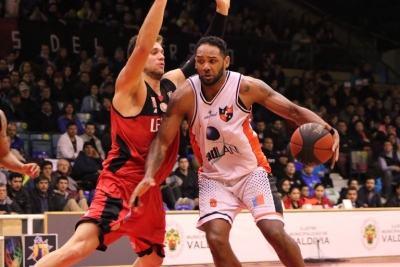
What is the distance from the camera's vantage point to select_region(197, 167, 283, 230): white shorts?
4.98m

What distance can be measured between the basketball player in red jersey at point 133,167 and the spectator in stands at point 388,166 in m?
10.2

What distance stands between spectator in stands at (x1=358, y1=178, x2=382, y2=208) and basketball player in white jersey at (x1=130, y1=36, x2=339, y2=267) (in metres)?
8.41

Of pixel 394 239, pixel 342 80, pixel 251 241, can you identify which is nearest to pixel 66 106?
pixel 251 241

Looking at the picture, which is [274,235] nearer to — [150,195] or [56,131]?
[150,195]

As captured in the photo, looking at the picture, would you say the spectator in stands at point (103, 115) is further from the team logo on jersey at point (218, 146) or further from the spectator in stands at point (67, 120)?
the team logo on jersey at point (218, 146)

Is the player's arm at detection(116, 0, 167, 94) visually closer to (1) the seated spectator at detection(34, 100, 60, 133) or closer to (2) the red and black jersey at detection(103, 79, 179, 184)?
(2) the red and black jersey at detection(103, 79, 179, 184)

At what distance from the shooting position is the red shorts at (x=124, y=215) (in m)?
4.73

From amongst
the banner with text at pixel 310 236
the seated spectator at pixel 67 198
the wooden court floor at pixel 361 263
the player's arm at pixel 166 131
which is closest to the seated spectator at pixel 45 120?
the seated spectator at pixel 67 198

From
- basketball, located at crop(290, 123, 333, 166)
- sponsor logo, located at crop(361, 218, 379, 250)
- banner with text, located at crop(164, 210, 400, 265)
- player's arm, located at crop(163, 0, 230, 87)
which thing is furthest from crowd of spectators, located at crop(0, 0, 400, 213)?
basketball, located at crop(290, 123, 333, 166)

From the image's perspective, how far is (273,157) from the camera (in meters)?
13.6

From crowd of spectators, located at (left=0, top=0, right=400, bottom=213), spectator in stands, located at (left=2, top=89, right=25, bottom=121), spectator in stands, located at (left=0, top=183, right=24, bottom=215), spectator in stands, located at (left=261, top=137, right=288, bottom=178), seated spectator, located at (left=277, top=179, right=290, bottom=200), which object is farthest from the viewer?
spectator in stands, located at (left=261, top=137, right=288, bottom=178)

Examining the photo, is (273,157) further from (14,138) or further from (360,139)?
(14,138)

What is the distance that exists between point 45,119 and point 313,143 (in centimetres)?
856

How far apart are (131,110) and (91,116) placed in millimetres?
8735
